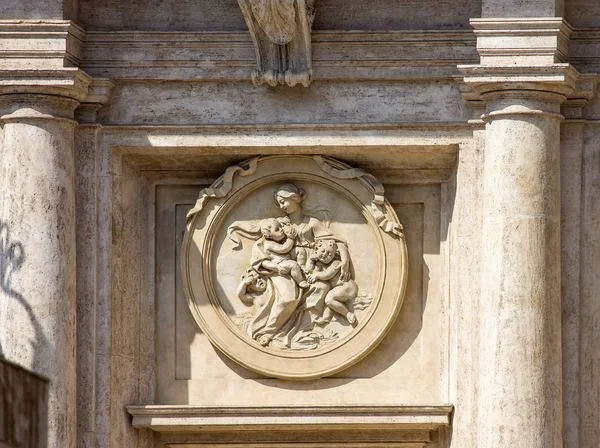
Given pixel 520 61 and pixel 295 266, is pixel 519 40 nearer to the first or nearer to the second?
pixel 520 61

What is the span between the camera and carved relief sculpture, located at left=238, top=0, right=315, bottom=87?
10.3 m

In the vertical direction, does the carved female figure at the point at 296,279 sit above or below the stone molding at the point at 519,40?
below

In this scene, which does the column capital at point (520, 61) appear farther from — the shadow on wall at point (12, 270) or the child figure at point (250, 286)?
the shadow on wall at point (12, 270)

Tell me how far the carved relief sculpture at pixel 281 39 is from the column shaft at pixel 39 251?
54.6 inches

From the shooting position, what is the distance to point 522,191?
10.1m

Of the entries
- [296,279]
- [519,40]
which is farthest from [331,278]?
[519,40]

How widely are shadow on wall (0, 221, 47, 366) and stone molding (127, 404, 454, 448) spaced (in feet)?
2.96

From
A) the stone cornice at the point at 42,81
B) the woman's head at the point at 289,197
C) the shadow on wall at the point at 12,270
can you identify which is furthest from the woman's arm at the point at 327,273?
the stone cornice at the point at 42,81

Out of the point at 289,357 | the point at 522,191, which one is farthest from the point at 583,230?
the point at 289,357

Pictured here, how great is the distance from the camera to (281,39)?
10.4m

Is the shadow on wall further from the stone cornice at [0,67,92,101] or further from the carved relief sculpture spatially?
the carved relief sculpture

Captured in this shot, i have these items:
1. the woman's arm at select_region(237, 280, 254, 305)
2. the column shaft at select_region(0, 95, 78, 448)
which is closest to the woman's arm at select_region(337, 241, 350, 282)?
the woman's arm at select_region(237, 280, 254, 305)

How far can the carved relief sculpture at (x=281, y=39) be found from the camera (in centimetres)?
1033

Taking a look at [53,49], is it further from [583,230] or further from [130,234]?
[583,230]
